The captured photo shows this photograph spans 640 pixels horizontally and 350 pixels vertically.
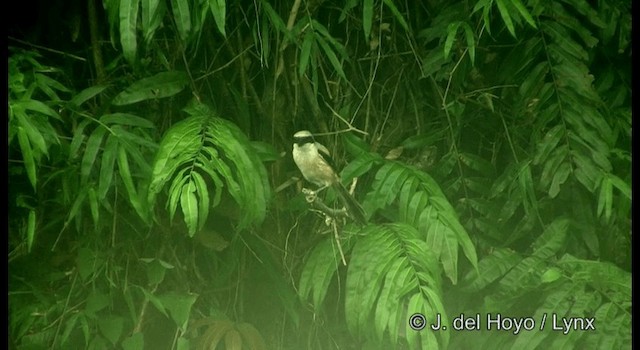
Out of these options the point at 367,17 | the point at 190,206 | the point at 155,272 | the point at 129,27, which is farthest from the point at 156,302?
the point at 367,17

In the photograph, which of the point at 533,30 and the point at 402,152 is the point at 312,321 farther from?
the point at 533,30

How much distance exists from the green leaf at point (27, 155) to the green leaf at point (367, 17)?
564mm

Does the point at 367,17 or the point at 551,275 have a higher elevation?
the point at 367,17

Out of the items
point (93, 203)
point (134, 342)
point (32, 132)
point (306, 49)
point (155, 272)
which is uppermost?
point (306, 49)

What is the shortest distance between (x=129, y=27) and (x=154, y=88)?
10 centimetres

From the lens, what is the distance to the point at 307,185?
4.49 ft

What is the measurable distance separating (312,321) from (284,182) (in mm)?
226

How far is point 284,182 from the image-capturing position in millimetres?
1367

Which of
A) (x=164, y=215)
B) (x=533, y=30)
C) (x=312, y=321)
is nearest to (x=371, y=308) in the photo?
(x=312, y=321)

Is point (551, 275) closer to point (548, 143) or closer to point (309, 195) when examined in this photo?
point (548, 143)

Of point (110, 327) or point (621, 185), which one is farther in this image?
point (110, 327)

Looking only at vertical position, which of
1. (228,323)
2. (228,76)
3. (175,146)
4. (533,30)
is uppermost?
(533,30)

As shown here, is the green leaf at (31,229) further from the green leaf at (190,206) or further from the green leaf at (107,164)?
the green leaf at (190,206)

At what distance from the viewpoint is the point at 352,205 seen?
4.44 ft
